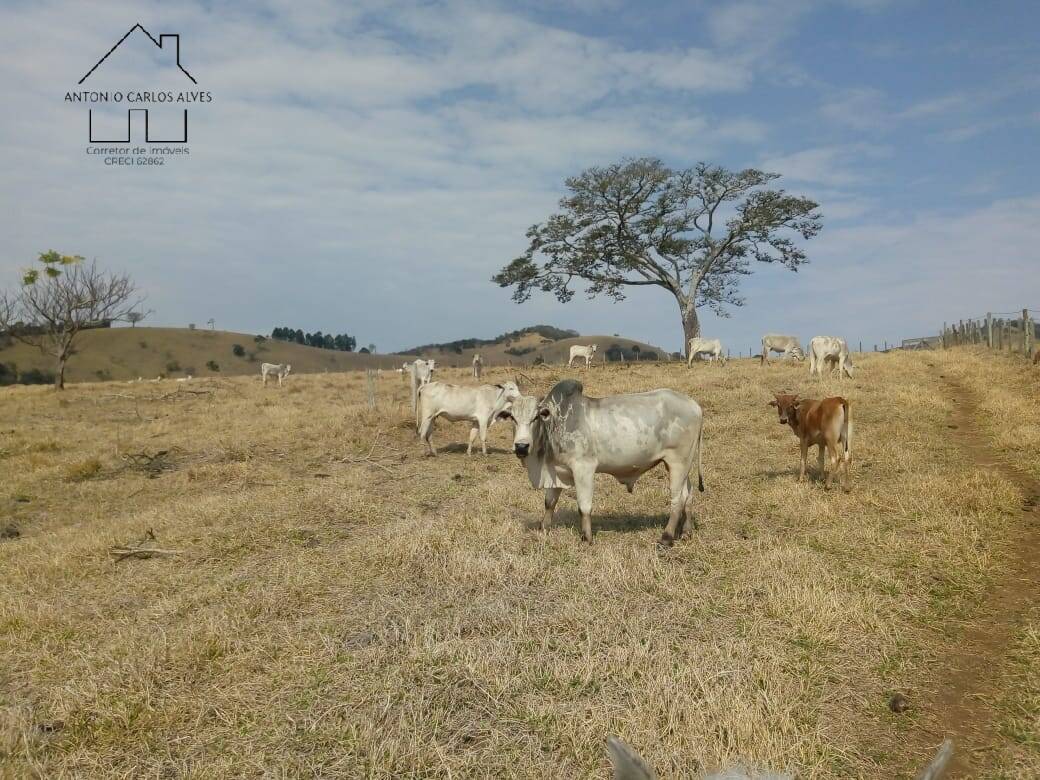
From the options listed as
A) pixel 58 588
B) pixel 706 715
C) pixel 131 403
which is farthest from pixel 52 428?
pixel 706 715

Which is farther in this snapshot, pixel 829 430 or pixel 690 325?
pixel 690 325

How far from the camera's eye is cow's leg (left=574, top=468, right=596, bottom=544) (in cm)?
839

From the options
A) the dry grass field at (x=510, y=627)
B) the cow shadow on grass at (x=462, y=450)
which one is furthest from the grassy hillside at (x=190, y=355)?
the dry grass field at (x=510, y=627)

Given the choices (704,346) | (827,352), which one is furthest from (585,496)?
(704,346)

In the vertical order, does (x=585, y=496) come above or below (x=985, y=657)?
above

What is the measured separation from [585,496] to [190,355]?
111 meters

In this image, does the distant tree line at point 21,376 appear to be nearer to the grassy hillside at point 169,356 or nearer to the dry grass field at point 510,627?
the grassy hillside at point 169,356

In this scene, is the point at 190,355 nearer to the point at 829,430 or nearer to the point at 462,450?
the point at 462,450

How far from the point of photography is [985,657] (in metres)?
5.48

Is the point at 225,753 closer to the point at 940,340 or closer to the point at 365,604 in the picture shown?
the point at 365,604

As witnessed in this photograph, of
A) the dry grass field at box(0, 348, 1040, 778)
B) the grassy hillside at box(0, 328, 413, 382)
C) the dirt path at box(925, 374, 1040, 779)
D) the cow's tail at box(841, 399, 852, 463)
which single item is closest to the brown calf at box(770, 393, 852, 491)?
the cow's tail at box(841, 399, 852, 463)

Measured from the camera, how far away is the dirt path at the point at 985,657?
173 inches

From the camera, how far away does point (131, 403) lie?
29953 mm

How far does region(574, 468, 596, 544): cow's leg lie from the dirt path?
158 inches
